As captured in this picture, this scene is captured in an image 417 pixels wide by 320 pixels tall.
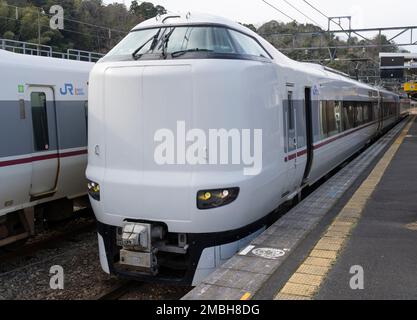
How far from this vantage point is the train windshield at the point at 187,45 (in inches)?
202

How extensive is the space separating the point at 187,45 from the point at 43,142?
3.07 meters

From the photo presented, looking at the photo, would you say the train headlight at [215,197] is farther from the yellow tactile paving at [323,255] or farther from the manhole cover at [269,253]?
the yellow tactile paving at [323,255]

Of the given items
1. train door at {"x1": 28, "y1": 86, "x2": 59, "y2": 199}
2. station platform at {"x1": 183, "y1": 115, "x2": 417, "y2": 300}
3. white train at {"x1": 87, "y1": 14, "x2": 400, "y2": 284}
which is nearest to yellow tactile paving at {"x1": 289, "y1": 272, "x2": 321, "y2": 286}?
station platform at {"x1": 183, "y1": 115, "x2": 417, "y2": 300}

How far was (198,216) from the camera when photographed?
4.93 m

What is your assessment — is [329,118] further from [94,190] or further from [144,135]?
[94,190]

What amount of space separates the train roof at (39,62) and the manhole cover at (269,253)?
412 cm

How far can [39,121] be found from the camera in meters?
7.09

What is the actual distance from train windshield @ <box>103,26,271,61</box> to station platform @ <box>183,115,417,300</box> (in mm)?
2134

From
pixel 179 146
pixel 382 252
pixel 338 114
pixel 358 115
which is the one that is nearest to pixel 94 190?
pixel 179 146

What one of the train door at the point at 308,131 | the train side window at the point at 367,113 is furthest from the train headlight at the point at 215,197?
the train side window at the point at 367,113

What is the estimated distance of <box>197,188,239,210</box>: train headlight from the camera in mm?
4895

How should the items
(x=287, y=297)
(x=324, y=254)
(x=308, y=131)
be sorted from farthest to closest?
(x=308, y=131)
(x=324, y=254)
(x=287, y=297)
